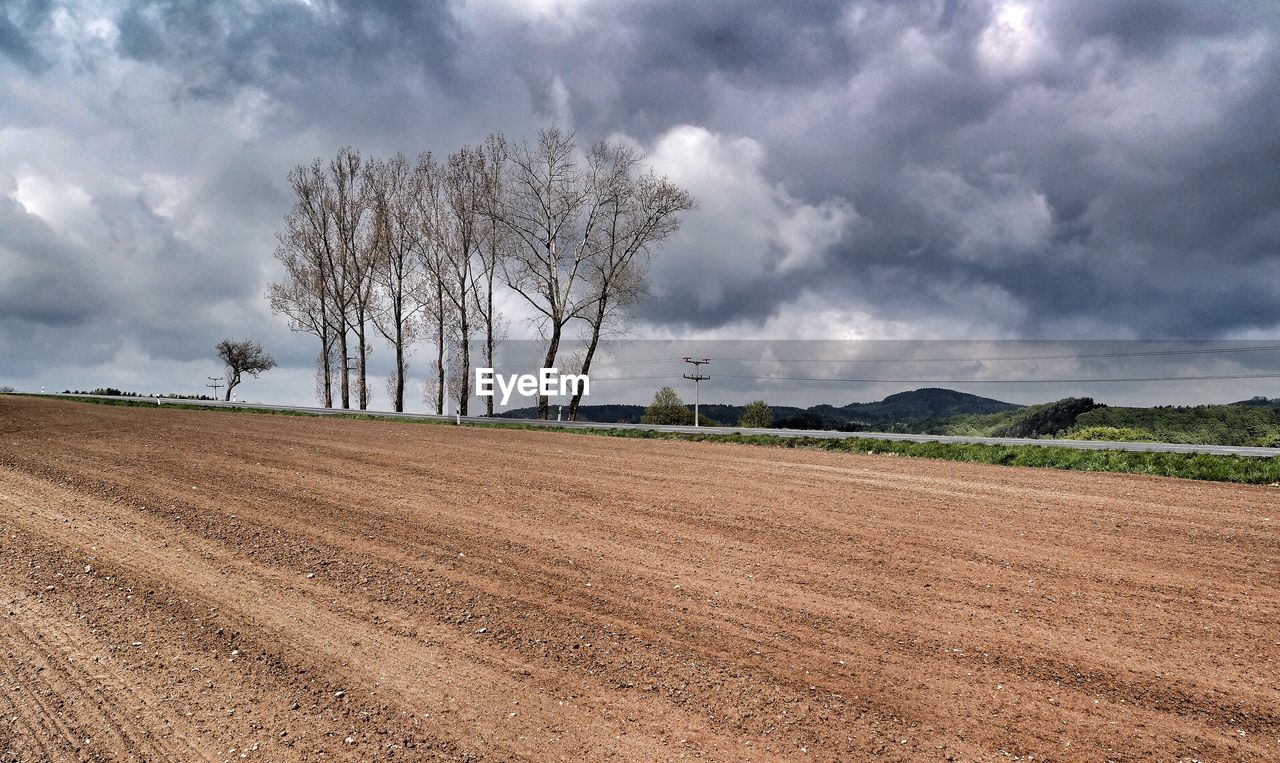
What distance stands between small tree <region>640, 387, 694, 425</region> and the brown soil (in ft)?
143

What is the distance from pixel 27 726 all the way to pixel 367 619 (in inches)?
91.7

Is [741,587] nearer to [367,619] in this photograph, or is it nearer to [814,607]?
[814,607]

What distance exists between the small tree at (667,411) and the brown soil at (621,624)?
4351cm

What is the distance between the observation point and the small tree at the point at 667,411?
55.1 meters

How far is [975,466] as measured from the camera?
16234 mm

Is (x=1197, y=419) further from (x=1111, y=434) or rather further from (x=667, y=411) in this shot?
(x=667, y=411)

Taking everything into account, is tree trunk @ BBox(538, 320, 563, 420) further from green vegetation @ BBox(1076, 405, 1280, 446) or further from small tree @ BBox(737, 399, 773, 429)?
green vegetation @ BBox(1076, 405, 1280, 446)

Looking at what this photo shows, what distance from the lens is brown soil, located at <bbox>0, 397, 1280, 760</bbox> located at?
15.1 ft

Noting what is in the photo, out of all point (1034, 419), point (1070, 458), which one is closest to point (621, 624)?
point (1070, 458)

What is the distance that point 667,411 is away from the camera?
187ft

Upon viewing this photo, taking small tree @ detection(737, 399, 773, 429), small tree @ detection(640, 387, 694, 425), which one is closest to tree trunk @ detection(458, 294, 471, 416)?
small tree @ detection(640, 387, 694, 425)

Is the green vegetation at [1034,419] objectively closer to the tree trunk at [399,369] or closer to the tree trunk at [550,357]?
the tree trunk at [550,357]

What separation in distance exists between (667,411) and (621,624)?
5099 cm

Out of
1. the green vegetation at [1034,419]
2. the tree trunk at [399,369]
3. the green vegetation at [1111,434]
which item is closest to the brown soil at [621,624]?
the green vegetation at [1111,434]
